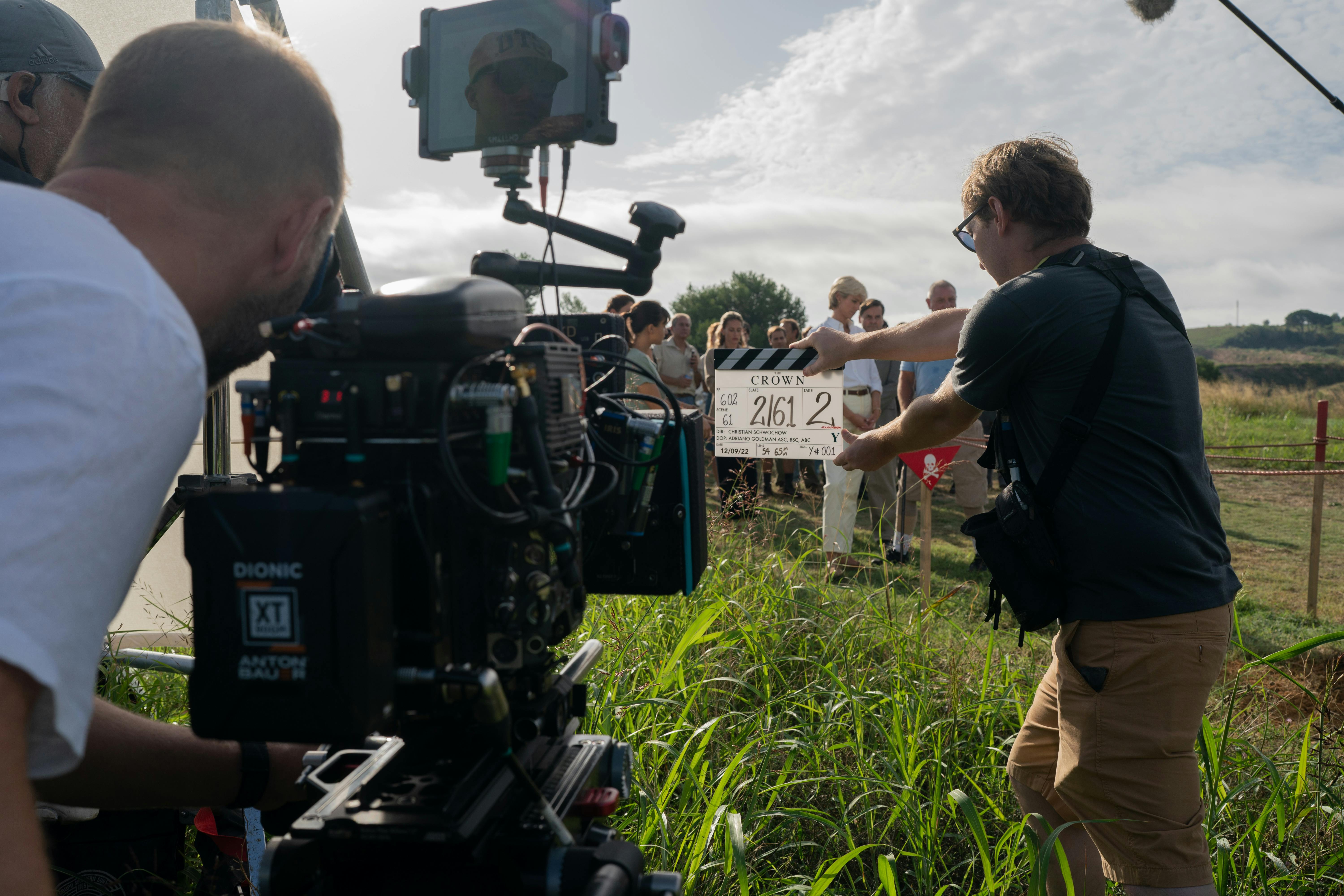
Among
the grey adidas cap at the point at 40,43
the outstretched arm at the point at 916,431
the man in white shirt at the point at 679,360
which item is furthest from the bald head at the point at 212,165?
the man in white shirt at the point at 679,360

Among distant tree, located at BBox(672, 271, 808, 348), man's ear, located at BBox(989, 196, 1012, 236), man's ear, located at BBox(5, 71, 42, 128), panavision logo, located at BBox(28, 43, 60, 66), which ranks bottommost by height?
man's ear, located at BBox(989, 196, 1012, 236)

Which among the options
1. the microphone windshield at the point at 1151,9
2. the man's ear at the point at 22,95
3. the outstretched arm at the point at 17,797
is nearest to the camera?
the outstretched arm at the point at 17,797

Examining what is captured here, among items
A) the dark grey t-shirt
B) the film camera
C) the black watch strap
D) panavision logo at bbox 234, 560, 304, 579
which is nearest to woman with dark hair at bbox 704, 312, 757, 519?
the dark grey t-shirt

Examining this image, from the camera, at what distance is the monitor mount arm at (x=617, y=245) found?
4.90 ft

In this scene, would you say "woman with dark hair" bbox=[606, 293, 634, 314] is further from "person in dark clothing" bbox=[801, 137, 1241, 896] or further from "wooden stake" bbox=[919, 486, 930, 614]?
"person in dark clothing" bbox=[801, 137, 1241, 896]

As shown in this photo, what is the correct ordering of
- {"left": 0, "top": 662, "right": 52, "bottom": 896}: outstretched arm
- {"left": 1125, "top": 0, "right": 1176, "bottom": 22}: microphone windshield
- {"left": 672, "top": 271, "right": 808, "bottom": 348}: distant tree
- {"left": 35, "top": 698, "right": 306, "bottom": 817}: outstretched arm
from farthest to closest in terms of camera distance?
{"left": 672, "top": 271, "right": 808, "bottom": 348}: distant tree
{"left": 1125, "top": 0, "right": 1176, "bottom": 22}: microphone windshield
{"left": 35, "top": 698, "right": 306, "bottom": 817}: outstretched arm
{"left": 0, "top": 662, "right": 52, "bottom": 896}: outstretched arm

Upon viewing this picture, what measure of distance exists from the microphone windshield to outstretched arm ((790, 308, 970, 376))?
7.25ft

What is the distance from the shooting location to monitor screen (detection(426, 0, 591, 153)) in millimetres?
1544

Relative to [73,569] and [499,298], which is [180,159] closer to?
[499,298]

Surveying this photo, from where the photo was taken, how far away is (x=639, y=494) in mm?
1375

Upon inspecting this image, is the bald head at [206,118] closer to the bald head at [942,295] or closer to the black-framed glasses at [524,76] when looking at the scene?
the black-framed glasses at [524,76]

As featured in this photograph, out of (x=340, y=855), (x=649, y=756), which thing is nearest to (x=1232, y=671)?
(x=649, y=756)

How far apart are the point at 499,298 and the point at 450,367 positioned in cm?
10

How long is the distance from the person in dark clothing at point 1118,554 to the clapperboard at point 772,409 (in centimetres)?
295
